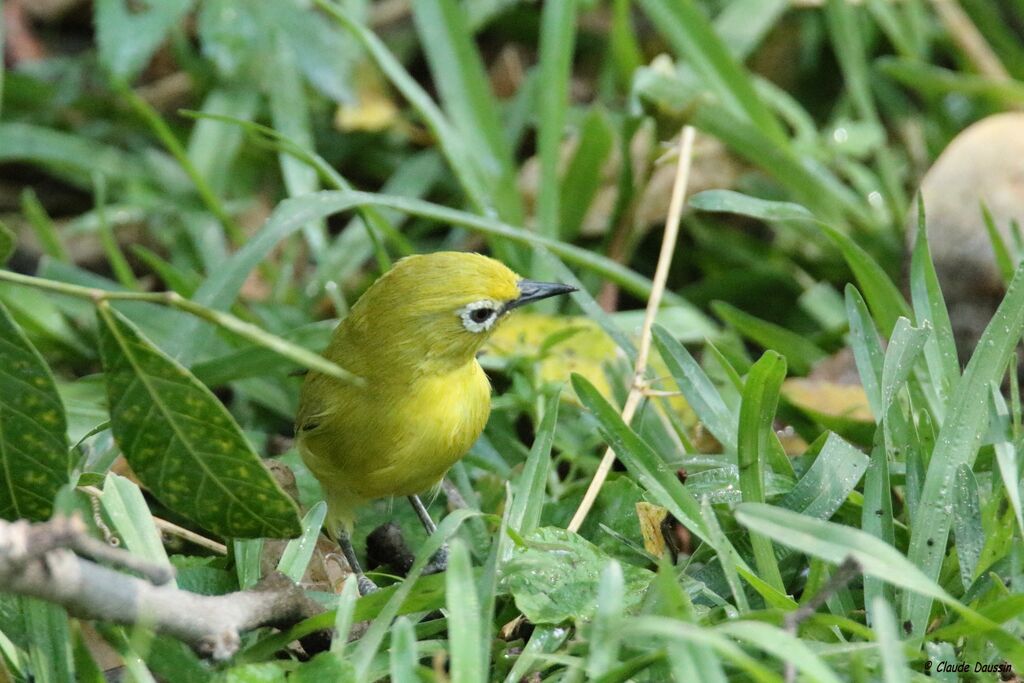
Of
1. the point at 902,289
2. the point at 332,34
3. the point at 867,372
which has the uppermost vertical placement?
the point at 332,34

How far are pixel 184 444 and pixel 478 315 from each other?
3.59 feet

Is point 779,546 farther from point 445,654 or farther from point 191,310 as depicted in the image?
point 191,310

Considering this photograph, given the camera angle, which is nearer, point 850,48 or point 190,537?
point 190,537

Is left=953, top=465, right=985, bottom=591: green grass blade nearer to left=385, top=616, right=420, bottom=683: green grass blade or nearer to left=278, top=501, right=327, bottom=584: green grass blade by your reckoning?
left=385, top=616, right=420, bottom=683: green grass blade

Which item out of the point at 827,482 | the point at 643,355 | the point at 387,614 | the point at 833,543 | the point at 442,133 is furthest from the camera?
the point at 442,133

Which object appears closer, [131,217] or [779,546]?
[779,546]

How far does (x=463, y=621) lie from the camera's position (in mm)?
2176

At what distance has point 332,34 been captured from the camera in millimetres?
4945

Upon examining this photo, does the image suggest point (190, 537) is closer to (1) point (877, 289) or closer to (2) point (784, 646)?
(2) point (784, 646)

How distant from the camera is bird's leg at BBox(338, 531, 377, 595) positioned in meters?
2.83

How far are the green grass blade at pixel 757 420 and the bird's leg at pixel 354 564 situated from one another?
893mm

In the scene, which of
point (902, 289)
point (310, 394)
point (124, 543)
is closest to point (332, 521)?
point (310, 394)

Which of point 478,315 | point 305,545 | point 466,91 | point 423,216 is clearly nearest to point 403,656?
point 305,545

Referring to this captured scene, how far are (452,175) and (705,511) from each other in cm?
302
